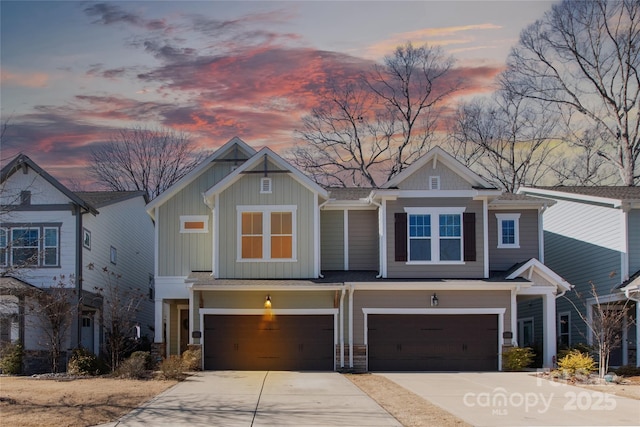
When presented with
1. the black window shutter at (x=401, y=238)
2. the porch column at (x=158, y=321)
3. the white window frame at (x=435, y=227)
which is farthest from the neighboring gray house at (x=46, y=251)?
the white window frame at (x=435, y=227)

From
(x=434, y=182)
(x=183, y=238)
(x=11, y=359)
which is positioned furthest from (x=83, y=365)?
(x=434, y=182)

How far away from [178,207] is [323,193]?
5.32 metres

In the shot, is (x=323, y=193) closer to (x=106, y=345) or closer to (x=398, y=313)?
(x=398, y=313)

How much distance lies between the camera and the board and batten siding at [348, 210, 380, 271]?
28.3 m

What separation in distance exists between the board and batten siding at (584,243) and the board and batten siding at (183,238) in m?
13.1

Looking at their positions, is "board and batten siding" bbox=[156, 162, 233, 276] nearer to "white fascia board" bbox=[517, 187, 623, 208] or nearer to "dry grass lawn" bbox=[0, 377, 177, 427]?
"dry grass lawn" bbox=[0, 377, 177, 427]

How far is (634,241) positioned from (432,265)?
660 cm

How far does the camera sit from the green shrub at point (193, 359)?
25.0 m

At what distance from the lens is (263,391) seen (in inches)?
762

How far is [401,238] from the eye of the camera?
26828 mm

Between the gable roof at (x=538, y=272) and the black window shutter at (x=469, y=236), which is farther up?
the black window shutter at (x=469, y=236)

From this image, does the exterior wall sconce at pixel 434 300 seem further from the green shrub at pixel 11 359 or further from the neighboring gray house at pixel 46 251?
the green shrub at pixel 11 359

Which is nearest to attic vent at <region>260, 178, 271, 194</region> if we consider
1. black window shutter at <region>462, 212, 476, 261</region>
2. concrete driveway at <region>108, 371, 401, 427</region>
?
black window shutter at <region>462, 212, 476, 261</region>

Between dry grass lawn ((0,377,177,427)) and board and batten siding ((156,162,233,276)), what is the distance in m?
6.45
